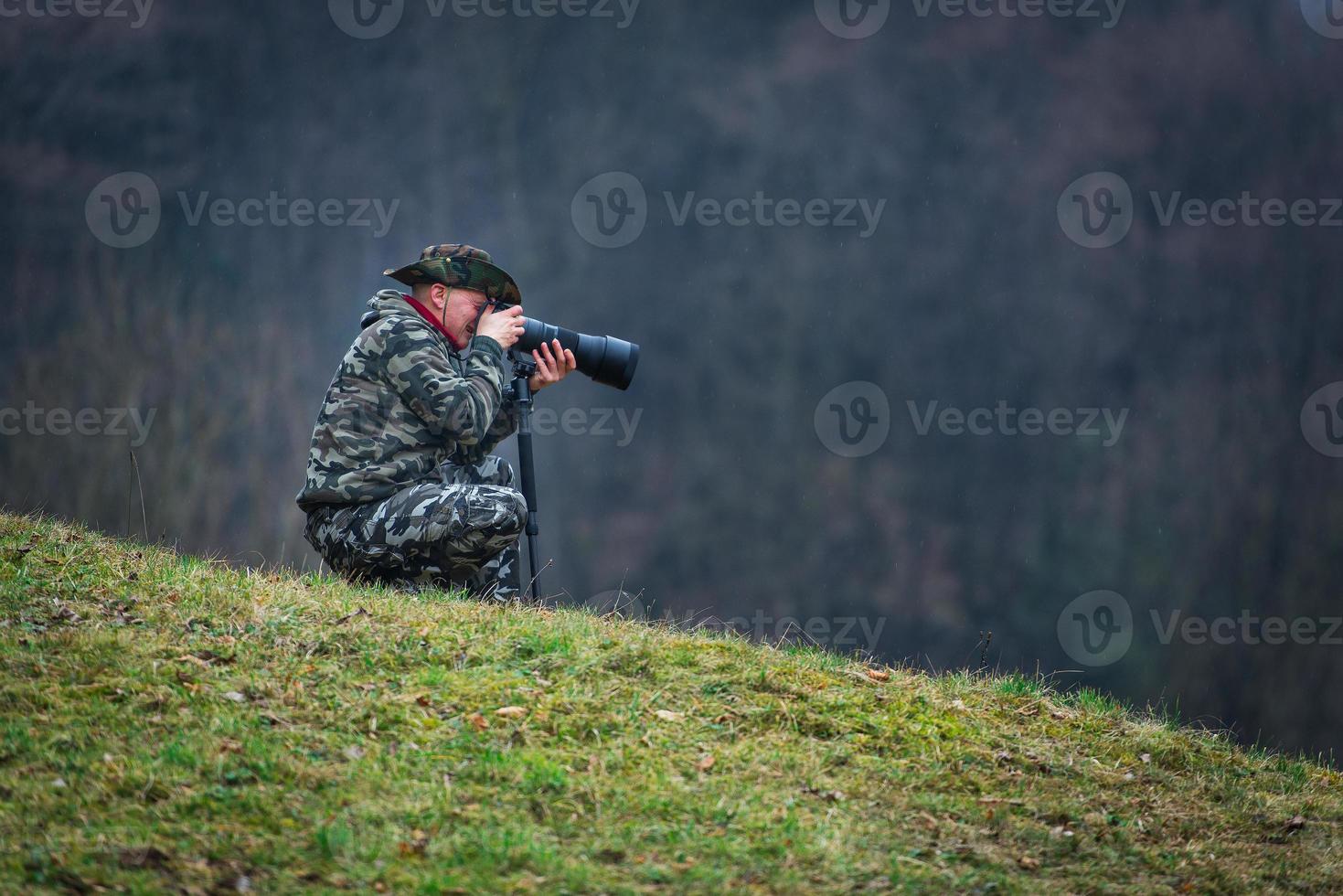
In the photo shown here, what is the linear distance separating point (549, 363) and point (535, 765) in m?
2.90

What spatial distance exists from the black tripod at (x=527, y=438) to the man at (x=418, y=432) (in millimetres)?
89

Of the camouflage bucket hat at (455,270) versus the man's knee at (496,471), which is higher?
the camouflage bucket hat at (455,270)

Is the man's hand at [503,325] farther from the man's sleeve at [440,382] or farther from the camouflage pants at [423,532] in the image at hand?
the camouflage pants at [423,532]

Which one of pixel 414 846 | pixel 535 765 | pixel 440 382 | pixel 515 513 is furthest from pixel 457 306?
pixel 414 846

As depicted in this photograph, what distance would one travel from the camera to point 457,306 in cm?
631

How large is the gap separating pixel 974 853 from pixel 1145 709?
2878 millimetres

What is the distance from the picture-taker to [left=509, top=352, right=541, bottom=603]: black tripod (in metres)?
6.34

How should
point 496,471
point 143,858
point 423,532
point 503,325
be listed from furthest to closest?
1. point 496,471
2. point 503,325
3. point 423,532
4. point 143,858

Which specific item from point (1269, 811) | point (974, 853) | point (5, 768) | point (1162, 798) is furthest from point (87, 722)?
point (1269, 811)

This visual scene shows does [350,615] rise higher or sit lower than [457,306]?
lower

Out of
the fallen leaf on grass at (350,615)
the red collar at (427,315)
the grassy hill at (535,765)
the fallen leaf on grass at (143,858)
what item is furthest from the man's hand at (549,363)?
the fallen leaf on grass at (143,858)

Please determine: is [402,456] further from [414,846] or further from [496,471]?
[414,846]

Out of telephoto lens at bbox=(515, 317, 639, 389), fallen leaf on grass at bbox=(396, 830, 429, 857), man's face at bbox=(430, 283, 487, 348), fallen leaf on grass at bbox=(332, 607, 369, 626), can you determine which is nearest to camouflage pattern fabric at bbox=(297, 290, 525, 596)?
man's face at bbox=(430, 283, 487, 348)

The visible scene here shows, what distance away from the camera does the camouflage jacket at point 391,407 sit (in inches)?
236
